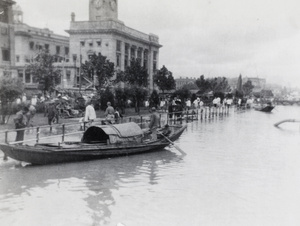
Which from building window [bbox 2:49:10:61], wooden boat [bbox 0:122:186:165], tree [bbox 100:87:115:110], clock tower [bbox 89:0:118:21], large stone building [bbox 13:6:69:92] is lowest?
wooden boat [bbox 0:122:186:165]

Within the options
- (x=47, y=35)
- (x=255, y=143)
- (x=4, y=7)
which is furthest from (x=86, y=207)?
(x=47, y=35)

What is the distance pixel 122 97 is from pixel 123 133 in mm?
16375

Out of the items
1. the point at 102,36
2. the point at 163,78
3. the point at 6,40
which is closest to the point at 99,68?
the point at 6,40

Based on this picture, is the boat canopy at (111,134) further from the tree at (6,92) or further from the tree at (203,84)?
the tree at (203,84)

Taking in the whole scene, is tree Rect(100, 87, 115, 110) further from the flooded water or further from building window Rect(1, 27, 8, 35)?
building window Rect(1, 27, 8, 35)

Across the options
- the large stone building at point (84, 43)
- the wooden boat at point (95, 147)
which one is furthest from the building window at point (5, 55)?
the wooden boat at point (95, 147)

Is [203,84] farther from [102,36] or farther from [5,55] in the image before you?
[5,55]

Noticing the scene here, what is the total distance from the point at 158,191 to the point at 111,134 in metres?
4.55

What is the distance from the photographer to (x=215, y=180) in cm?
1195

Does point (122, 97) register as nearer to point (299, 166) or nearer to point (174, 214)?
point (299, 166)

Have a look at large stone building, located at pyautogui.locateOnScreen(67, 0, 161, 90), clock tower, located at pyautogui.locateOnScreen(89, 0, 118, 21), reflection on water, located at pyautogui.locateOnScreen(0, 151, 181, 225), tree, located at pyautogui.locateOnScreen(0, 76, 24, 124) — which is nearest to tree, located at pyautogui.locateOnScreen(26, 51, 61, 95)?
tree, located at pyautogui.locateOnScreen(0, 76, 24, 124)

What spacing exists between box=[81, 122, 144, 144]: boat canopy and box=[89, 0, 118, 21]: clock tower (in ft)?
135

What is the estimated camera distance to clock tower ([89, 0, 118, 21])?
177 ft

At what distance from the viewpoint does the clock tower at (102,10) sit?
54034 millimetres
